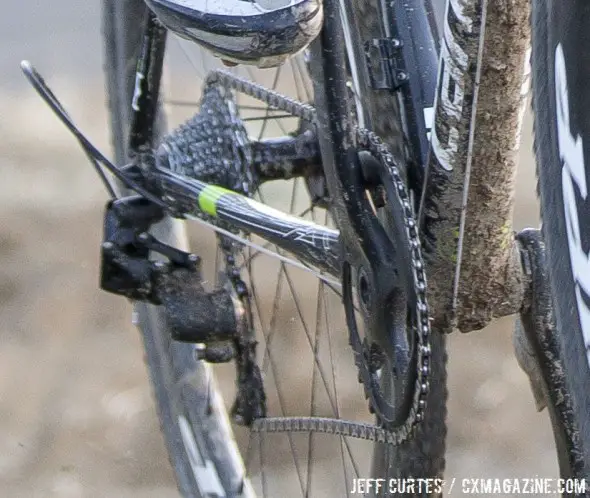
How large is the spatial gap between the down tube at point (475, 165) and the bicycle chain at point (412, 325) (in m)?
0.03

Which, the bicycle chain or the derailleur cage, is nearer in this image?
the bicycle chain

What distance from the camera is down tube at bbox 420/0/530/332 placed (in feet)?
2.83

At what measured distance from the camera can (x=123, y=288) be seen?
4.22ft

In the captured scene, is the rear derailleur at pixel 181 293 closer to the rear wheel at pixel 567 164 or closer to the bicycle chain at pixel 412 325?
the bicycle chain at pixel 412 325

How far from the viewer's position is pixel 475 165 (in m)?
0.92

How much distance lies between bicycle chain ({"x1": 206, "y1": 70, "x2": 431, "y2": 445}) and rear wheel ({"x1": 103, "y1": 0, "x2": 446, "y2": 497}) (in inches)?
1.8

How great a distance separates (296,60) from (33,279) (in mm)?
1183

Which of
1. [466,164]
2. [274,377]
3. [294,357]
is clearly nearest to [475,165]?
[466,164]

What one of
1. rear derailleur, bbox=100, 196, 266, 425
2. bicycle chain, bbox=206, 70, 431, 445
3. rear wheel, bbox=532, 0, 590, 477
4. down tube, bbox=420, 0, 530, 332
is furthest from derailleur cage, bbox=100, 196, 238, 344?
rear wheel, bbox=532, 0, 590, 477

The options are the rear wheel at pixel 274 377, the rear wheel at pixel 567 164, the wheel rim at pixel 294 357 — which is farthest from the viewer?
the wheel rim at pixel 294 357

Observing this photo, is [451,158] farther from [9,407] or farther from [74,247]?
[74,247]

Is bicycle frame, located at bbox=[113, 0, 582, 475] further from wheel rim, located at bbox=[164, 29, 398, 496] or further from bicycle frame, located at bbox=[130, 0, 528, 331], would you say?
wheel rim, located at bbox=[164, 29, 398, 496]

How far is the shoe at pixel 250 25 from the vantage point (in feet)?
2.88

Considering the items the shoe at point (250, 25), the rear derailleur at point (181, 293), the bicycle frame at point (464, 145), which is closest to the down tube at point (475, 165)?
the bicycle frame at point (464, 145)
